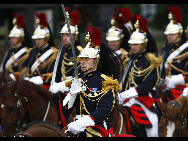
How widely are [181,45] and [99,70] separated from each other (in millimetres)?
4135

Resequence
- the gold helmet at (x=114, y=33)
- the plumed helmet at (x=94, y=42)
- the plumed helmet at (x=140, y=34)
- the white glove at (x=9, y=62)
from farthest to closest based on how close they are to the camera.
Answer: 1. the white glove at (x=9, y=62)
2. the gold helmet at (x=114, y=33)
3. the plumed helmet at (x=140, y=34)
4. the plumed helmet at (x=94, y=42)

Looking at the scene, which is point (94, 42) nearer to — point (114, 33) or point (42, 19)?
point (114, 33)

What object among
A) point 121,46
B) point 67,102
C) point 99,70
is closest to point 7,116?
point 67,102

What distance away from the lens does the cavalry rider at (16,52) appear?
8.85 m

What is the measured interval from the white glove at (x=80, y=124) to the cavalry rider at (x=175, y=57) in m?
3.73

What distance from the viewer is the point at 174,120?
5.69 m

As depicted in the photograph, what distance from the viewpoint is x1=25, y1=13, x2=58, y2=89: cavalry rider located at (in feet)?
23.3

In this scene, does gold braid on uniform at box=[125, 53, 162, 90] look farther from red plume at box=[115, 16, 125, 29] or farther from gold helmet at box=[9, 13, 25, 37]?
gold helmet at box=[9, 13, 25, 37]

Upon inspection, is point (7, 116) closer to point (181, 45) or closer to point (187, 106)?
point (187, 106)

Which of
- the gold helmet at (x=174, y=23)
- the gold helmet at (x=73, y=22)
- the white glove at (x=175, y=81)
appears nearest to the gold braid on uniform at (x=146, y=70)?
the white glove at (x=175, y=81)

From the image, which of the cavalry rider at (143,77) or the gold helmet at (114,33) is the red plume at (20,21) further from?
the cavalry rider at (143,77)

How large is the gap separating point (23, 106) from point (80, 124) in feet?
6.44

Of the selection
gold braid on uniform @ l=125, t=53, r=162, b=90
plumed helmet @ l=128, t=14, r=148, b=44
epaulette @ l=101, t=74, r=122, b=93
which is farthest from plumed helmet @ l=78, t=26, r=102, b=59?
plumed helmet @ l=128, t=14, r=148, b=44

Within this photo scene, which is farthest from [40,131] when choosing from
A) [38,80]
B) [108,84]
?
[38,80]
